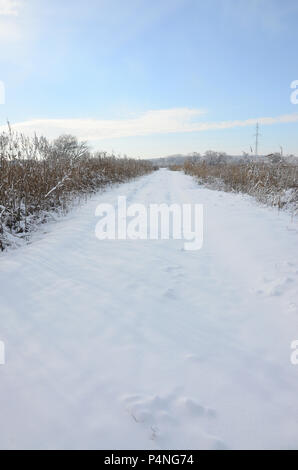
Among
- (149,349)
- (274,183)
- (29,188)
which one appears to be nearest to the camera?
(149,349)

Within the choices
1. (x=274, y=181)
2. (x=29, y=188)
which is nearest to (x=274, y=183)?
(x=274, y=181)

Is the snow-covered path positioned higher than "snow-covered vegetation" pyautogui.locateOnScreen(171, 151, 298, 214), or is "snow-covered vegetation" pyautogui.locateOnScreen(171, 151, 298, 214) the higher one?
"snow-covered vegetation" pyautogui.locateOnScreen(171, 151, 298, 214)

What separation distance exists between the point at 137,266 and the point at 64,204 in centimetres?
396

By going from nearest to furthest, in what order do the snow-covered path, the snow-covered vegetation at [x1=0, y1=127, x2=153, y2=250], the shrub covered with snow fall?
the snow-covered path
the snow-covered vegetation at [x1=0, y1=127, x2=153, y2=250]
the shrub covered with snow

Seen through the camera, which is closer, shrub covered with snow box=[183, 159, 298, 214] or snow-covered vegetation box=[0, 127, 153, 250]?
snow-covered vegetation box=[0, 127, 153, 250]

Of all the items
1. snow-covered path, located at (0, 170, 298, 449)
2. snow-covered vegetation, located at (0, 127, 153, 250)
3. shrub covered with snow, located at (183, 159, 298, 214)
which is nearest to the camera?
snow-covered path, located at (0, 170, 298, 449)

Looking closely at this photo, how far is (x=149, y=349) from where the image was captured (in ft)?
6.31

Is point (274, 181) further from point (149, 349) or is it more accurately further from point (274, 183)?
point (149, 349)

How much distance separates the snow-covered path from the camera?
1.37 metres

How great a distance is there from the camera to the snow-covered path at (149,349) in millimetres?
1367

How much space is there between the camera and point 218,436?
1.33 meters

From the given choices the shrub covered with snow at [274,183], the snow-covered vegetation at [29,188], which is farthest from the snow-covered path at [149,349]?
the shrub covered with snow at [274,183]

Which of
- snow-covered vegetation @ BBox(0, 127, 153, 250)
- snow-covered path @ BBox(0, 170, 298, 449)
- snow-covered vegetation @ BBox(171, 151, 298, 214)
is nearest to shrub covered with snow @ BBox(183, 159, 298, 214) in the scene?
snow-covered vegetation @ BBox(171, 151, 298, 214)

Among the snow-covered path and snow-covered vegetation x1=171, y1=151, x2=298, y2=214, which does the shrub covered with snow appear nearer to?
snow-covered vegetation x1=171, y1=151, x2=298, y2=214
